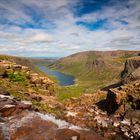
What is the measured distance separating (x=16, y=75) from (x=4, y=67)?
5379 millimetres

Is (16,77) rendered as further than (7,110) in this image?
Yes

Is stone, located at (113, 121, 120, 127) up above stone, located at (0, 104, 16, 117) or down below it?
below

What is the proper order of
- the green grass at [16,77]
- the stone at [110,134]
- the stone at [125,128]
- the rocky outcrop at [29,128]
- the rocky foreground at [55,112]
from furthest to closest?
the green grass at [16,77] → the stone at [125,128] → the stone at [110,134] → the rocky foreground at [55,112] → the rocky outcrop at [29,128]

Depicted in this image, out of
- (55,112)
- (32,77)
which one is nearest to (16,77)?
(32,77)

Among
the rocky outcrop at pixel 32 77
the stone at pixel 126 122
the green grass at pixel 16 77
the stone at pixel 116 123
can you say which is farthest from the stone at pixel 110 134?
the green grass at pixel 16 77

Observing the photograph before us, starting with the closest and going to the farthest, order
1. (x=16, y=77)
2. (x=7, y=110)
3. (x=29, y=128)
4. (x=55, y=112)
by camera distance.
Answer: (x=29, y=128) < (x=7, y=110) < (x=55, y=112) < (x=16, y=77)

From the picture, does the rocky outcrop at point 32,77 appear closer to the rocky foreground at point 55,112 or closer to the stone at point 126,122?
the rocky foreground at point 55,112

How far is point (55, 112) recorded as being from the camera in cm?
4472

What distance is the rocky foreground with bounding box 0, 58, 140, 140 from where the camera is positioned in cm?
2627

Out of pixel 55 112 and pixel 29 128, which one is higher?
pixel 29 128

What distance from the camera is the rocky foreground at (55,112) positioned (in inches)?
1034

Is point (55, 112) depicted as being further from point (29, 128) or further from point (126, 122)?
point (29, 128)

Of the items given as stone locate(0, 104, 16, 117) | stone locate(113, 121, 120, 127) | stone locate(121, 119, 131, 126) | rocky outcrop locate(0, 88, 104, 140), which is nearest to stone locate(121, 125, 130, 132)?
stone locate(113, 121, 120, 127)

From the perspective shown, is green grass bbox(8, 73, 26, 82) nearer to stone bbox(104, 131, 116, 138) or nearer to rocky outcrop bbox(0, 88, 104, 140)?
rocky outcrop bbox(0, 88, 104, 140)
